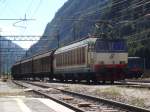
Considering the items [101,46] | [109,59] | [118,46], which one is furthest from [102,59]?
[118,46]

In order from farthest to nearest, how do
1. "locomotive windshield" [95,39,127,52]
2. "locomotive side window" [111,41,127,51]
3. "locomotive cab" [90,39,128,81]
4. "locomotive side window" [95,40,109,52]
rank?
"locomotive side window" [111,41,127,51]
"locomotive windshield" [95,39,127,52]
"locomotive side window" [95,40,109,52]
"locomotive cab" [90,39,128,81]

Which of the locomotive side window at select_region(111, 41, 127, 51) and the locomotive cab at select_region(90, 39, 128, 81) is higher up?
the locomotive side window at select_region(111, 41, 127, 51)

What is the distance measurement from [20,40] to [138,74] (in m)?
34.9

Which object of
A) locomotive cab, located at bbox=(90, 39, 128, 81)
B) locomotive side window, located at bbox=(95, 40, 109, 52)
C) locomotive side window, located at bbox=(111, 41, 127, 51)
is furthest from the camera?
locomotive side window, located at bbox=(111, 41, 127, 51)

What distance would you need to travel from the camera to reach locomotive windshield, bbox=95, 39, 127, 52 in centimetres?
3650

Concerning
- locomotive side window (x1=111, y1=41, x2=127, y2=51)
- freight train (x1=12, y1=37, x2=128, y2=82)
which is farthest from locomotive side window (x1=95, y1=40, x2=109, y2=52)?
locomotive side window (x1=111, y1=41, x2=127, y2=51)

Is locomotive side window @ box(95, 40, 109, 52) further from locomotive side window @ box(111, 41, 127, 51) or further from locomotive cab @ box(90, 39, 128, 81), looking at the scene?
locomotive side window @ box(111, 41, 127, 51)

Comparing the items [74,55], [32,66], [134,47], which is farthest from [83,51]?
[134,47]

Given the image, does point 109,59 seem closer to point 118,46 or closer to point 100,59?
point 100,59

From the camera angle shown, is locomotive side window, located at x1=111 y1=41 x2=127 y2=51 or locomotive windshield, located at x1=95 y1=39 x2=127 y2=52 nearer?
locomotive windshield, located at x1=95 y1=39 x2=127 y2=52

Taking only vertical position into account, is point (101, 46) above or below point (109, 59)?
above

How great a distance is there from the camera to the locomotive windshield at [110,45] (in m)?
36.5

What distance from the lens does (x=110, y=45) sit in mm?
36969

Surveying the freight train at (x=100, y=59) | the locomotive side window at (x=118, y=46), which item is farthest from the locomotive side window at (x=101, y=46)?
the locomotive side window at (x=118, y=46)
